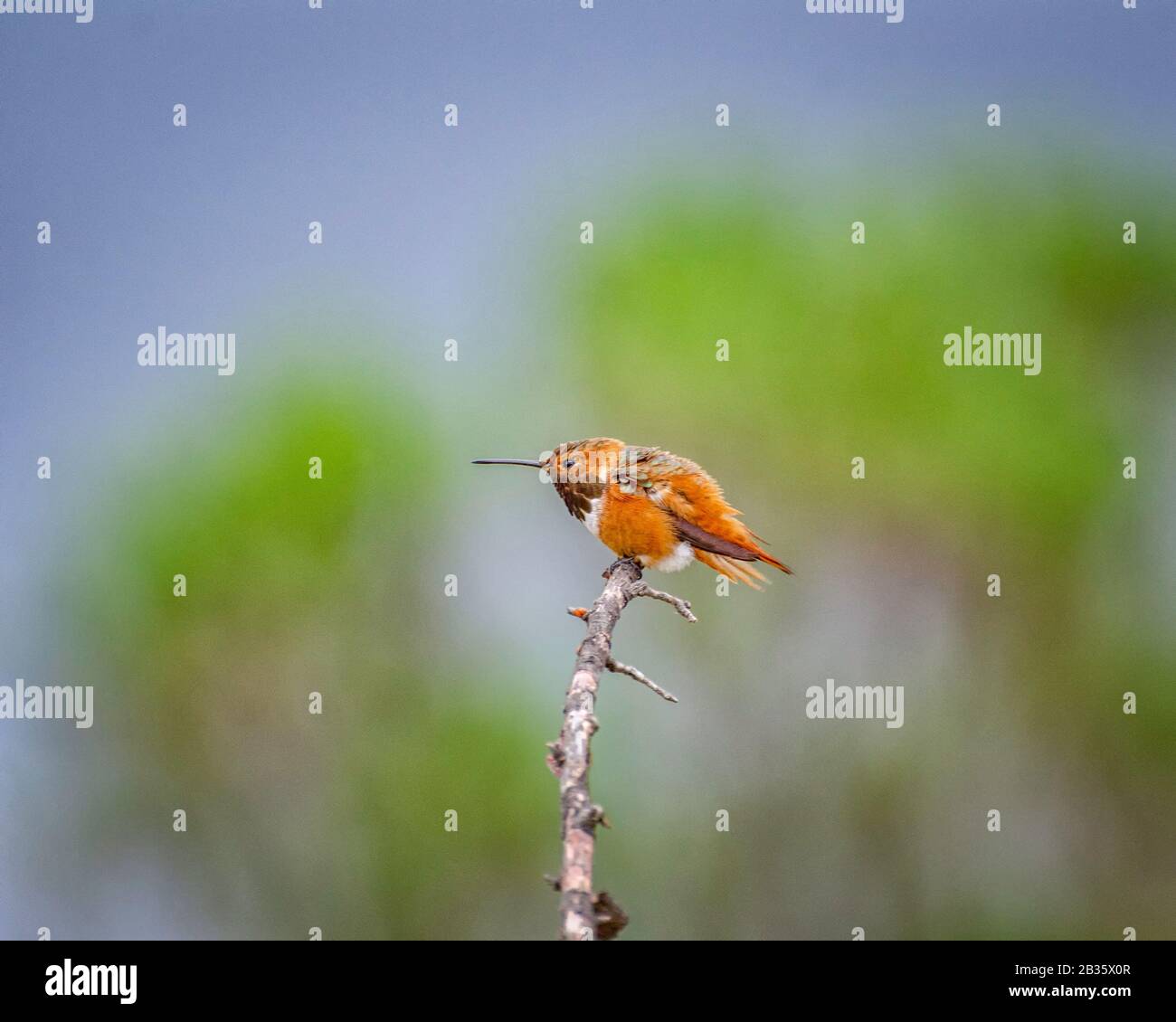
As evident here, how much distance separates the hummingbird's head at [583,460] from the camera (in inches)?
134

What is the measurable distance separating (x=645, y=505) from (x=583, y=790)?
68.5 inches

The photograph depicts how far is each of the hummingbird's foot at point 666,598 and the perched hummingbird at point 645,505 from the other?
1.22 ft

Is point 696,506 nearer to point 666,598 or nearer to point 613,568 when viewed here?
point 613,568

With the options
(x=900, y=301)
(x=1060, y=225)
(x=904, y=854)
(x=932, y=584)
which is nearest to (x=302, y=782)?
(x=904, y=854)

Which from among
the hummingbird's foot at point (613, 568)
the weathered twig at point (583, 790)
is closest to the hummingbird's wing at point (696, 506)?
the hummingbird's foot at point (613, 568)

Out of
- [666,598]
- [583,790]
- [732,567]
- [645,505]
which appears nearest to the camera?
[583,790]

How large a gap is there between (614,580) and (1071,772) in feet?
16.6

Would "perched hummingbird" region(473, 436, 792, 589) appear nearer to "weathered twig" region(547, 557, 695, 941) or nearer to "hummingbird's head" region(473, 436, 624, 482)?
"hummingbird's head" region(473, 436, 624, 482)

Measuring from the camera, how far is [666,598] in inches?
110

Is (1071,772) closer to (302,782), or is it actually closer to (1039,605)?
(1039,605)

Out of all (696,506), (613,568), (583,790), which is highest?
(696,506)

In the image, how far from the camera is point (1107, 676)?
7.03 metres

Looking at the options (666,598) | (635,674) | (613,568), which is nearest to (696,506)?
→ (613,568)

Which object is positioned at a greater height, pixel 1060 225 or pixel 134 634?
pixel 1060 225
